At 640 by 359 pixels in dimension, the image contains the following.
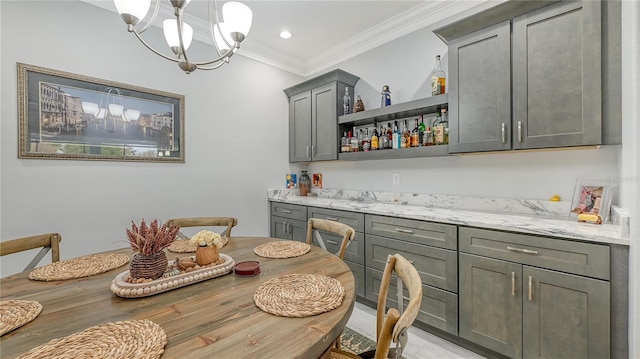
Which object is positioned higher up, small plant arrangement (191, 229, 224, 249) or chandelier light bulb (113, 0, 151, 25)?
chandelier light bulb (113, 0, 151, 25)

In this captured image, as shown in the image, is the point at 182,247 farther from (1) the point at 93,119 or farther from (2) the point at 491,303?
(2) the point at 491,303

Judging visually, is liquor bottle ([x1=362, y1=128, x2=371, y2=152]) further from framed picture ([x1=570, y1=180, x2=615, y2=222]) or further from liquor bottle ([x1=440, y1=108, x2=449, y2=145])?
framed picture ([x1=570, y1=180, x2=615, y2=222])

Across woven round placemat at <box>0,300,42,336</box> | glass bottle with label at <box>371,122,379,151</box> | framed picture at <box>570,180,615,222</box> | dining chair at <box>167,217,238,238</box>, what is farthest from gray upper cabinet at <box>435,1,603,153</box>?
woven round placemat at <box>0,300,42,336</box>

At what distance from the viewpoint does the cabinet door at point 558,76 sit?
1.61m

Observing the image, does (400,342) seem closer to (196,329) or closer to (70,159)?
(196,329)

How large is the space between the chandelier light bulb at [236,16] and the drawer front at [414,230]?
176cm

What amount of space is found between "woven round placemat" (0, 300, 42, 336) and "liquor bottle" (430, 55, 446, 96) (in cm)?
280

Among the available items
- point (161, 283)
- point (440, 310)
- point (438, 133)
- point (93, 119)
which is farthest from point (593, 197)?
point (93, 119)

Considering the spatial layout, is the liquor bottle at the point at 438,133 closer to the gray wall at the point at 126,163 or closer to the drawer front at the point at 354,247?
the drawer front at the point at 354,247

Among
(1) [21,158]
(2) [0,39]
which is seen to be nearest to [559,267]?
(1) [21,158]

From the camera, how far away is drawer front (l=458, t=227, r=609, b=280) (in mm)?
1400

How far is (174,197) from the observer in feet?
9.02

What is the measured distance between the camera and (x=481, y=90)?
2.02 metres

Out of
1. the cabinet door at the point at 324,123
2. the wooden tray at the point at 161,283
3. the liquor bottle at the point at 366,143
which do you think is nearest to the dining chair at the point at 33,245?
the wooden tray at the point at 161,283
